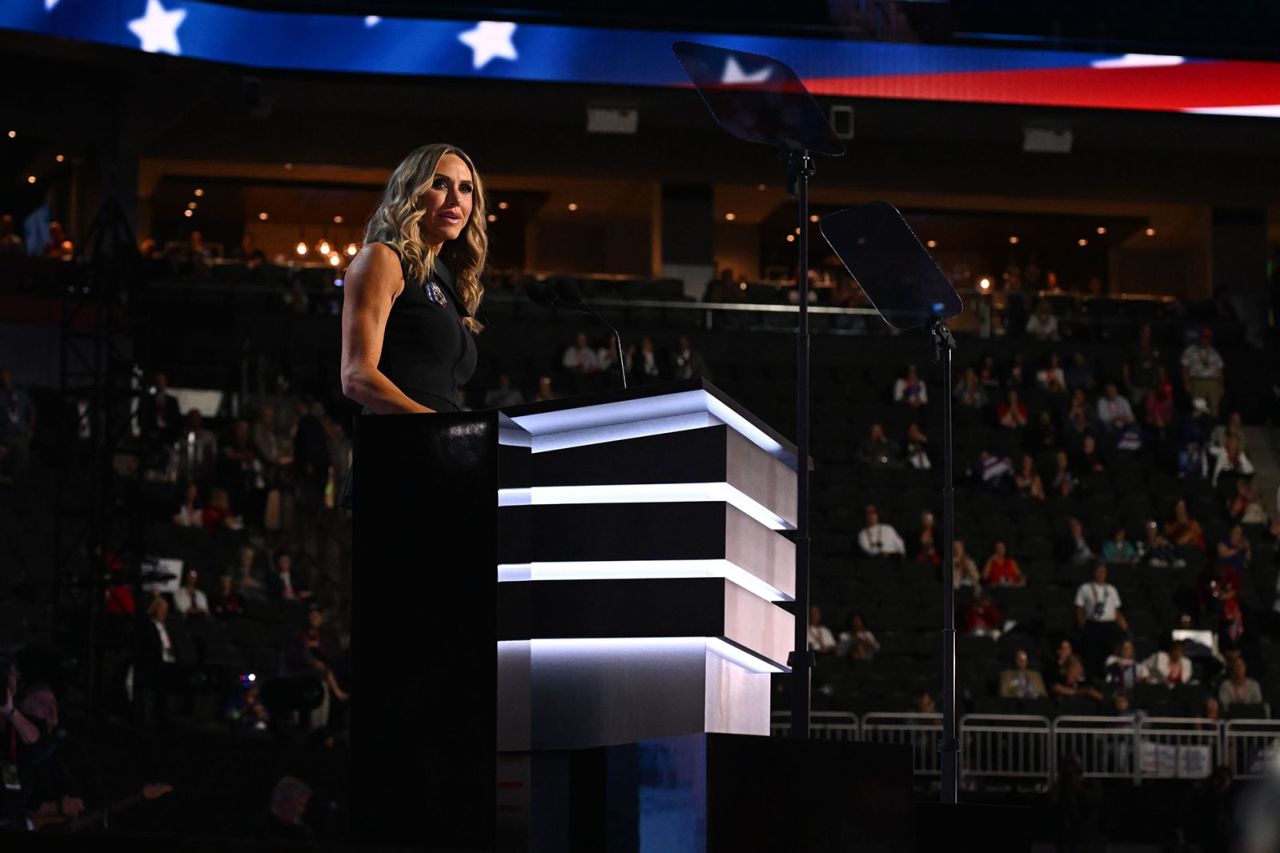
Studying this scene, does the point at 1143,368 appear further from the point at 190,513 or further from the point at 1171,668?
the point at 190,513

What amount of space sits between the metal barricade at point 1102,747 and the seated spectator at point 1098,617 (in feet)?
5.24

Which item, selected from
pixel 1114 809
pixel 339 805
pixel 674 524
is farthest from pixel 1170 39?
pixel 674 524

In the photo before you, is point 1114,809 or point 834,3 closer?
point 1114,809

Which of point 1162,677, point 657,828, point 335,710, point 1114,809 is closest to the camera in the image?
point 657,828

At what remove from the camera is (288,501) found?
50.9 ft

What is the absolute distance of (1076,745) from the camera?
43.9 feet

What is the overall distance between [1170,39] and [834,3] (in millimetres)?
3487

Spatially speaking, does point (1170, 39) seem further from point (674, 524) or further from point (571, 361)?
point (674, 524)

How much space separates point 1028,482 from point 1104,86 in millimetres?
4722

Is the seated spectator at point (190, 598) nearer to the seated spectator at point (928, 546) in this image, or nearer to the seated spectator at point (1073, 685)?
the seated spectator at point (928, 546)

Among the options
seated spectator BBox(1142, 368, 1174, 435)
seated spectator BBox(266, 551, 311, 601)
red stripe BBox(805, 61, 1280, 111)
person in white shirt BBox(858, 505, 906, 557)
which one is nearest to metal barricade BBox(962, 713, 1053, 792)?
person in white shirt BBox(858, 505, 906, 557)

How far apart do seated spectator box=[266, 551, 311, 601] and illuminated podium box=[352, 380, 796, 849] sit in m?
11.1

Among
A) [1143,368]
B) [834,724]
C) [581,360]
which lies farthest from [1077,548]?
[581,360]

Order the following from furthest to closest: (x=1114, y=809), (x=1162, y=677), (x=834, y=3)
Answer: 1. (x=834, y=3)
2. (x=1162, y=677)
3. (x=1114, y=809)
